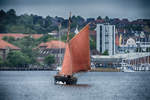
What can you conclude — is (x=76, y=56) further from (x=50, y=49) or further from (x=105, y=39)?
(x=105, y=39)

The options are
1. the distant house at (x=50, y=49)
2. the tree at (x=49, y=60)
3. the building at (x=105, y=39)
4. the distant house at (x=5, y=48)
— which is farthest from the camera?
the building at (x=105, y=39)

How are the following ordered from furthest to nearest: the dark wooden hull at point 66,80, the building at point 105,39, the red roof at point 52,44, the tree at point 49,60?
the building at point 105,39, the red roof at point 52,44, the tree at point 49,60, the dark wooden hull at point 66,80

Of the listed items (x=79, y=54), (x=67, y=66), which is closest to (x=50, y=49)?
(x=79, y=54)

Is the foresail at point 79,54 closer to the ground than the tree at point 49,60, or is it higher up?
higher up

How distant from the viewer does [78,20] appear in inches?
4429

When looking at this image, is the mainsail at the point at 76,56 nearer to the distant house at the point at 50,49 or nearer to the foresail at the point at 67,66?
the foresail at the point at 67,66

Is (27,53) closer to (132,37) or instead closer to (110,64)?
(110,64)

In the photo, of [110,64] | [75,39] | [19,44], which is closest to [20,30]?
[19,44]

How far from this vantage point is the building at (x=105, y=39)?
10585 centimetres

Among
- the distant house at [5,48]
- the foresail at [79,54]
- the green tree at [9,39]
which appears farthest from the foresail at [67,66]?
the green tree at [9,39]

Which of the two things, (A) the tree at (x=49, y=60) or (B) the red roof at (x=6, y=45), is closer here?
(A) the tree at (x=49, y=60)

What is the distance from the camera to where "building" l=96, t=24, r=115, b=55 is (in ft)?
347

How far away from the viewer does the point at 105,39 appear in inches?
4259

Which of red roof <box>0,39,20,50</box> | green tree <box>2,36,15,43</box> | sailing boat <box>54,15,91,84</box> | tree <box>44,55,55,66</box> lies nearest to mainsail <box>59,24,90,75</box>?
sailing boat <box>54,15,91,84</box>
